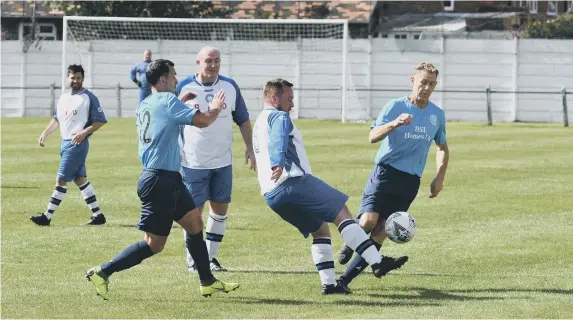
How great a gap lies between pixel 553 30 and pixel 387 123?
116 ft

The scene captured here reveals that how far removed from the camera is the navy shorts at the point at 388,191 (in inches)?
420

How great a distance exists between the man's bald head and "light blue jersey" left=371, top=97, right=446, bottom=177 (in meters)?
1.78

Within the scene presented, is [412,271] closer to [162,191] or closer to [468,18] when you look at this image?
[162,191]

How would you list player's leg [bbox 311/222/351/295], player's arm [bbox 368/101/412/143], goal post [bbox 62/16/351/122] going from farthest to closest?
goal post [bbox 62/16/351/122], player's leg [bbox 311/222/351/295], player's arm [bbox 368/101/412/143]

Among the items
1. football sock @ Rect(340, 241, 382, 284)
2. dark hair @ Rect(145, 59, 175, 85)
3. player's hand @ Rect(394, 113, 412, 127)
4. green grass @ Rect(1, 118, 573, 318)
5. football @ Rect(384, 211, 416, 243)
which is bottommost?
green grass @ Rect(1, 118, 573, 318)

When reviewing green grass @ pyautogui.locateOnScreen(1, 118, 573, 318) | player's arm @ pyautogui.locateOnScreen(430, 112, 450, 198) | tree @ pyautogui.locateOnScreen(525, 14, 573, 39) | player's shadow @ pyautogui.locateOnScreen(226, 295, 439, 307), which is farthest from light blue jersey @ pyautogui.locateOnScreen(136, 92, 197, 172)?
tree @ pyautogui.locateOnScreen(525, 14, 573, 39)

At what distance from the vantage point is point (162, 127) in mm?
9688

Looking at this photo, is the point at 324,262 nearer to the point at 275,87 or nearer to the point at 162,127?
the point at 275,87

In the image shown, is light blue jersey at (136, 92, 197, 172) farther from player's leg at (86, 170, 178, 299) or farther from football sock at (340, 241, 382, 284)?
football sock at (340, 241, 382, 284)

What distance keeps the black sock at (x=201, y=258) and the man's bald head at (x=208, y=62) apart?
2013 millimetres

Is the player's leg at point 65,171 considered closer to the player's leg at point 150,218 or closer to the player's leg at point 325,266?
the player's leg at point 150,218

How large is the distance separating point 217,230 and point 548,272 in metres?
3.42

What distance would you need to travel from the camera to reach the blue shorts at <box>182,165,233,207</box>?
11.4 m

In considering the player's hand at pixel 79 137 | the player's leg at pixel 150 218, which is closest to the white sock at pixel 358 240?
the player's leg at pixel 150 218
